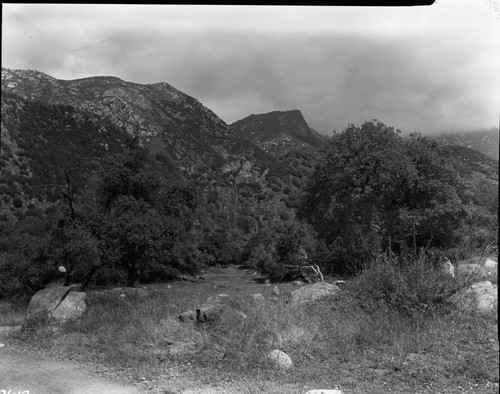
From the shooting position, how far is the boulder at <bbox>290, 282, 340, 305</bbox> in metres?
10.7

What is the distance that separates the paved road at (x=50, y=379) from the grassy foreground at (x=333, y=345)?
0.40 meters

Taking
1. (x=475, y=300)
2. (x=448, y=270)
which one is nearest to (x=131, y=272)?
(x=448, y=270)

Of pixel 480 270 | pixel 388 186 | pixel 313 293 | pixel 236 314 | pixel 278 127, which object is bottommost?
pixel 313 293

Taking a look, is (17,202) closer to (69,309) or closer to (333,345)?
(69,309)

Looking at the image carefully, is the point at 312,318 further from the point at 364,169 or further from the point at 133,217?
the point at 133,217

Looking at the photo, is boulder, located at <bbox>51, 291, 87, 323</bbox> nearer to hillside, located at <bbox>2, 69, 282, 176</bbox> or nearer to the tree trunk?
hillside, located at <bbox>2, 69, 282, 176</bbox>

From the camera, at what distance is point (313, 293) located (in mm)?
11148

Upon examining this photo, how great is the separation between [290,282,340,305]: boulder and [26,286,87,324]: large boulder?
645cm

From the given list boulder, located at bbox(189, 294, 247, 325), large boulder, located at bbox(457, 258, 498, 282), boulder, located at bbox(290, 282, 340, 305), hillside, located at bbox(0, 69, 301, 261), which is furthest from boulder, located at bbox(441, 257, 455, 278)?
hillside, located at bbox(0, 69, 301, 261)

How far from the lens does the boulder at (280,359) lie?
21.4 feet

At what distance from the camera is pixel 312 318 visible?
8.59 meters

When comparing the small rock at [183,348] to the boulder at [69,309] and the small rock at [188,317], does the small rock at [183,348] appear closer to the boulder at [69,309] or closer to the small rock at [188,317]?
the small rock at [188,317]

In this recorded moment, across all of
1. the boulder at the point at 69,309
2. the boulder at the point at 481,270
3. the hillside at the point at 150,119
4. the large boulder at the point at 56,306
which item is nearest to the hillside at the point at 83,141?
the hillside at the point at 150,119

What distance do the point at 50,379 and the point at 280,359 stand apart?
3959 mm
